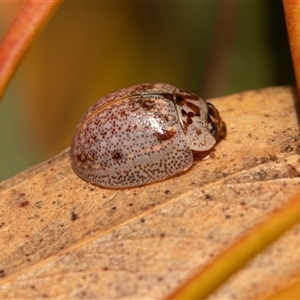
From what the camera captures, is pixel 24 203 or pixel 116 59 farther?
pixel 116 59

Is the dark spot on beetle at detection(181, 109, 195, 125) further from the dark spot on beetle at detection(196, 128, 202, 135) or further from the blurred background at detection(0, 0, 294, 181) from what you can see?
the blurred background at detection(0, 0, 294, 181)

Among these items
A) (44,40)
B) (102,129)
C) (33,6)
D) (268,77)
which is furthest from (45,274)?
(268,77)

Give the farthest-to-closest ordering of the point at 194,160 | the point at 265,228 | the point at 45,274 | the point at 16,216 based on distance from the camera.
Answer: the point at 194,160
the point at 16,216
the point at 45,274
the point at 265,228

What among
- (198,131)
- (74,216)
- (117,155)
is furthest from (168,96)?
(74,216)

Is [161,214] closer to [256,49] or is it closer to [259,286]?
[259,286]

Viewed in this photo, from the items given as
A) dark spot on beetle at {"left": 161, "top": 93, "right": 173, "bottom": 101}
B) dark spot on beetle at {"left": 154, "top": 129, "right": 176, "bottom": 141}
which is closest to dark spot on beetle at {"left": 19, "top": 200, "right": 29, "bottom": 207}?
dark spot on beetle at {"left": 154, "top": 129, "right": 176, "bottom": 141}

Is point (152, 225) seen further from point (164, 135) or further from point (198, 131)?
point (198, 131)
